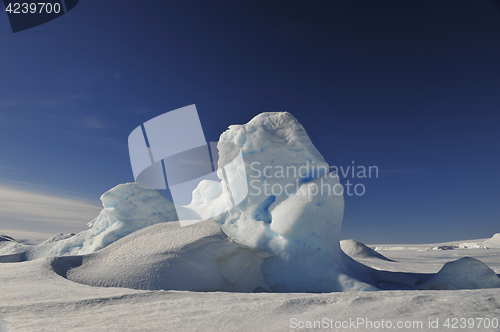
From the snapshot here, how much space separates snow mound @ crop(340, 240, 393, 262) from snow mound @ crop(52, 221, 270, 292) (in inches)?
286

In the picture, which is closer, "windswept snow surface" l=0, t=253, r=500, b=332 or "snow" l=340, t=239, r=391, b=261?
"windswept snow surface" l=0, t=253, r=500, b=332

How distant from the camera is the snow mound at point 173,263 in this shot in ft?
13.1

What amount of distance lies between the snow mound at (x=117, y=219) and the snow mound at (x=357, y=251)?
7.46m

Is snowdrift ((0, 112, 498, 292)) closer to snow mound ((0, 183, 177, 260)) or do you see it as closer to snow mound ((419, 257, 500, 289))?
snow mound ((419, 257, 500, 289))

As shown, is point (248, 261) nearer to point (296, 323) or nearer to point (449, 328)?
point (296, 323)

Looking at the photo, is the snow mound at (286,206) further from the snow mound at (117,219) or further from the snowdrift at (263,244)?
the snow mound at (117,219)

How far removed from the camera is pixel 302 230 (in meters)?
5.21

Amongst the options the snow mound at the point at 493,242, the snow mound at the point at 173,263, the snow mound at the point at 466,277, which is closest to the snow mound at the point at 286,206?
the snow mound at the point at 173,263

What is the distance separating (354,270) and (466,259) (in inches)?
74.4

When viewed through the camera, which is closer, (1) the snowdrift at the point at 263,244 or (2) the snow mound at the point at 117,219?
(1) the snowdrift at the point at 263,244

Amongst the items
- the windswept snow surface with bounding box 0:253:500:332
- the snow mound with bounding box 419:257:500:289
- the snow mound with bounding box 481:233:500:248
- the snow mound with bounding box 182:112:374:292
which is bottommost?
the snow mound with bounding box 481:233:500:248

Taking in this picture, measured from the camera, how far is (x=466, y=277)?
4.71 metres

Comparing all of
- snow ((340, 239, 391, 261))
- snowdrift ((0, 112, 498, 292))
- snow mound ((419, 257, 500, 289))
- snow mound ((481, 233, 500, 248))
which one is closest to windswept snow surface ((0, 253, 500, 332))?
snowdrift ((0, 112, 498, 292))

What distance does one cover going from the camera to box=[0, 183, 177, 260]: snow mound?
11359mm
